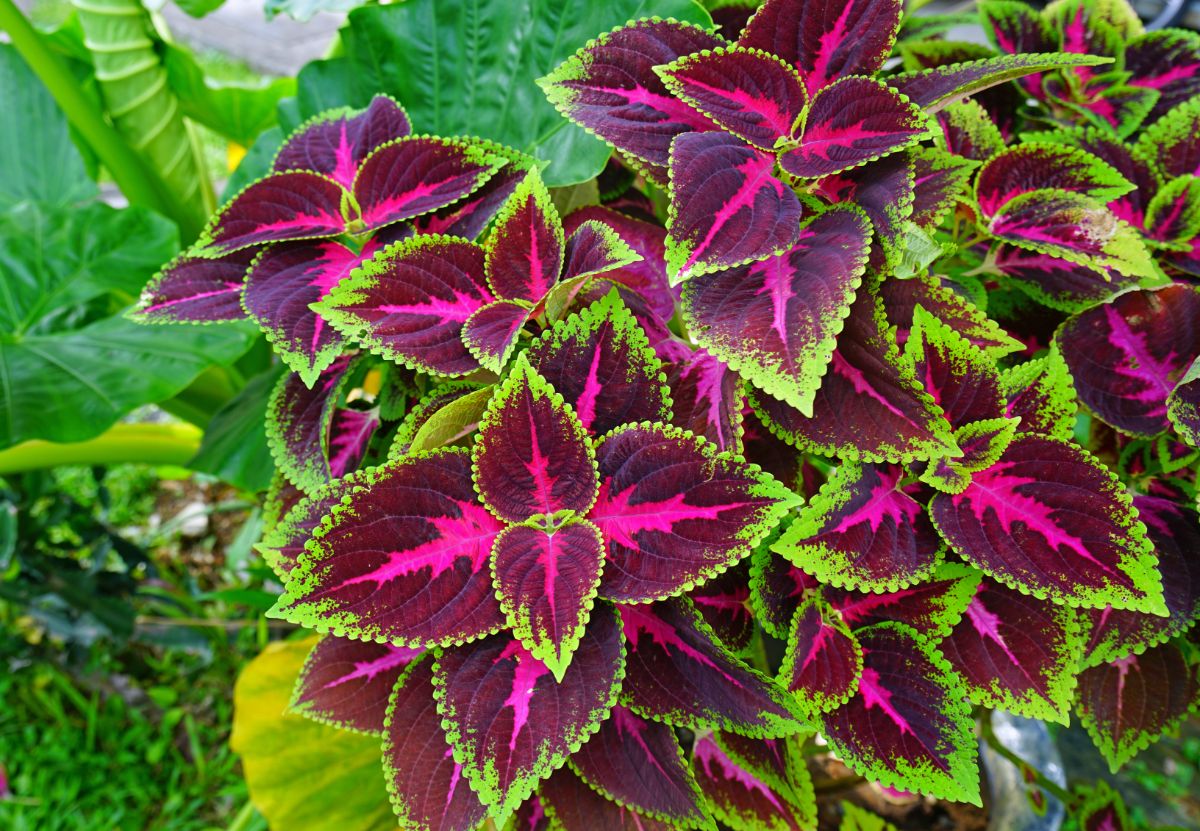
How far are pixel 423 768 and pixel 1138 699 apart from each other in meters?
0.54

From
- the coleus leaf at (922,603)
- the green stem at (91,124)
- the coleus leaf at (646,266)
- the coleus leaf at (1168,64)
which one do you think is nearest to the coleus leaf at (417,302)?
the coleus leaf at (646,266)

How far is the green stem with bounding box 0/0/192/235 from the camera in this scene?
1.25 m

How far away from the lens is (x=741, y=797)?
68 centimetres

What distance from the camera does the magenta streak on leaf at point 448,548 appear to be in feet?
1.73

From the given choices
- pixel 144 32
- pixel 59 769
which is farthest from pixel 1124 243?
pixel 59 769

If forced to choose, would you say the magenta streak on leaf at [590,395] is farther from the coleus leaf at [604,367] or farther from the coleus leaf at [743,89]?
the coleus leaf at [743,89]

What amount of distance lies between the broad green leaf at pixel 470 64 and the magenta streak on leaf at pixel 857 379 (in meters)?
0.36

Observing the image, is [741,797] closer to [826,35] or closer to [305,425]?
[305,425]

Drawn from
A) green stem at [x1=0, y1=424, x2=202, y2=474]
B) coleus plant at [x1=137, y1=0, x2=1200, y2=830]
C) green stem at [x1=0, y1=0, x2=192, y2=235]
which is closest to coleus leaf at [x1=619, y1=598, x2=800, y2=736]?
coleus plant at [x1=137, y1=0, x2=1200, y2=830]

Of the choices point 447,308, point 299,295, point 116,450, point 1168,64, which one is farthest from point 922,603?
point 116,450

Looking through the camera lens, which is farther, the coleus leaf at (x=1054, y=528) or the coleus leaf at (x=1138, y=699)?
the coleus leaf at (x=1138, y=699)

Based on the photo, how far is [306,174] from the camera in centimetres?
69

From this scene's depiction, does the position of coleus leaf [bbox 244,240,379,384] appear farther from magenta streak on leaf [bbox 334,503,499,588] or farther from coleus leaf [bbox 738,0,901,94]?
coleus leaf [bbox 738,0,901,94]

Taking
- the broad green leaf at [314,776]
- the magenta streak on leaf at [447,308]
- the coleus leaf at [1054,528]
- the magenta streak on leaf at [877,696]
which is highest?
the magenta streak on leaf at [447,308]
